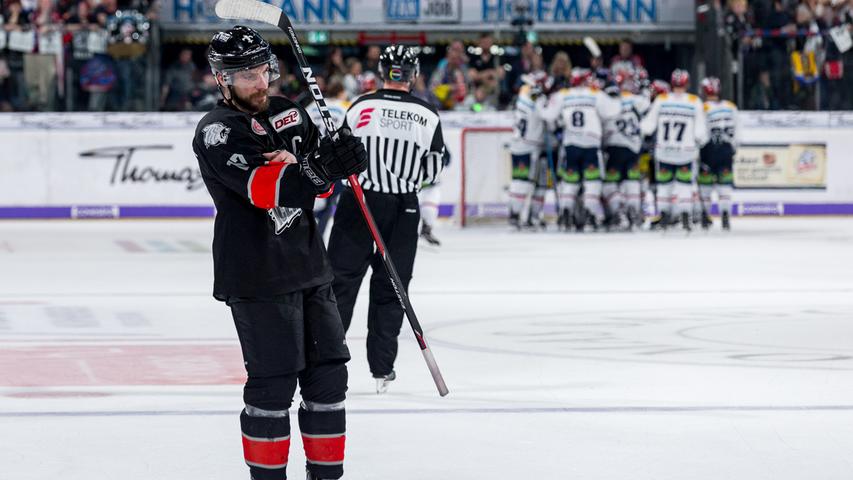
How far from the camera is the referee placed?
6574 mm

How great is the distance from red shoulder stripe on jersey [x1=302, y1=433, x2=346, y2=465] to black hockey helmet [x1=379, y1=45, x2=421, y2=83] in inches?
109

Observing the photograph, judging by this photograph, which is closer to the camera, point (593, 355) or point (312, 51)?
point (593, 355)

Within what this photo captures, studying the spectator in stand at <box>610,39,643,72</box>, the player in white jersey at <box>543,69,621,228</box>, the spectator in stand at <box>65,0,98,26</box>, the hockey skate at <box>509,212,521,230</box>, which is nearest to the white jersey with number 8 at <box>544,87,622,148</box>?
the player in white jersey at <box>543,69,621,228</box>

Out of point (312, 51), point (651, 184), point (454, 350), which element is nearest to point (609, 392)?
point (454, 350)

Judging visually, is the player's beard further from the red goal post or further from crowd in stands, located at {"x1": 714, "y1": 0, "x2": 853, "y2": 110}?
crowd in stands, located at {"x1": 714, "y1": 0, "x2": 853, "y2": 110}

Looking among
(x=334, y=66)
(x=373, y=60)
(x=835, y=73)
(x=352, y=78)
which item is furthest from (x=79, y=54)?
(x=835, y=73)

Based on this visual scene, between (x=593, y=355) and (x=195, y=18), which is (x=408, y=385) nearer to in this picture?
(x=593, y=355)

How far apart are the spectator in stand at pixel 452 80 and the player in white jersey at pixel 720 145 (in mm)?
3348

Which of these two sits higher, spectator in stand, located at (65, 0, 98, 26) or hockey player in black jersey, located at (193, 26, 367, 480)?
spectator in stand, located at (65, 0, 98, 26)

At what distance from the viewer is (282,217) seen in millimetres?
4199

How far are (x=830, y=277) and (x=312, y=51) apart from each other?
37.9 feet

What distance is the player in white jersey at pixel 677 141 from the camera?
16.5 meters

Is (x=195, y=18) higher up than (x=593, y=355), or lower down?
higher up

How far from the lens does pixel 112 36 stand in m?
18.3
